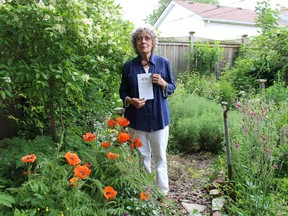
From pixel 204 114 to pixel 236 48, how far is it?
17.4ft

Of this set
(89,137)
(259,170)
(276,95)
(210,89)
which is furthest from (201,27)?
(89,137)

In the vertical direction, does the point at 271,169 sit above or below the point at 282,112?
below

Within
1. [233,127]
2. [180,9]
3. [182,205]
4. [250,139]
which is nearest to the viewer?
[250,139]

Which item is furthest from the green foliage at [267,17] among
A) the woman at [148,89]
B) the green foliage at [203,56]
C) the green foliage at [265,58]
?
the woman at [148,89]

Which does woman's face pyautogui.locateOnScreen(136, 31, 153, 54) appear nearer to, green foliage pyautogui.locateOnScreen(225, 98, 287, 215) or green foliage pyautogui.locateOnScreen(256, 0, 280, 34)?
green foliage pyautogui.locateOnScreen(225, 98, 287, 215)

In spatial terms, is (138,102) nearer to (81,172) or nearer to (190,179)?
(81,172)

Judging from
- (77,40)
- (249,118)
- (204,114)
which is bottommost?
(204,114)

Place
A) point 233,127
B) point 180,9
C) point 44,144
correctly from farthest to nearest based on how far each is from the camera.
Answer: point 180,9, point 233,127, point 44,144

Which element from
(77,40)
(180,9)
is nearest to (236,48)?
(77,40)

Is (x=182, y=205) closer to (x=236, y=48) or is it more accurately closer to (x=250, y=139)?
(x=250, y=139)

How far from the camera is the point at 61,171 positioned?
6.12ft

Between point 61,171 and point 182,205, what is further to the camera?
point 182,205

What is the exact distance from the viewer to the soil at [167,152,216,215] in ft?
9.46

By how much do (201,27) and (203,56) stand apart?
11.5m
